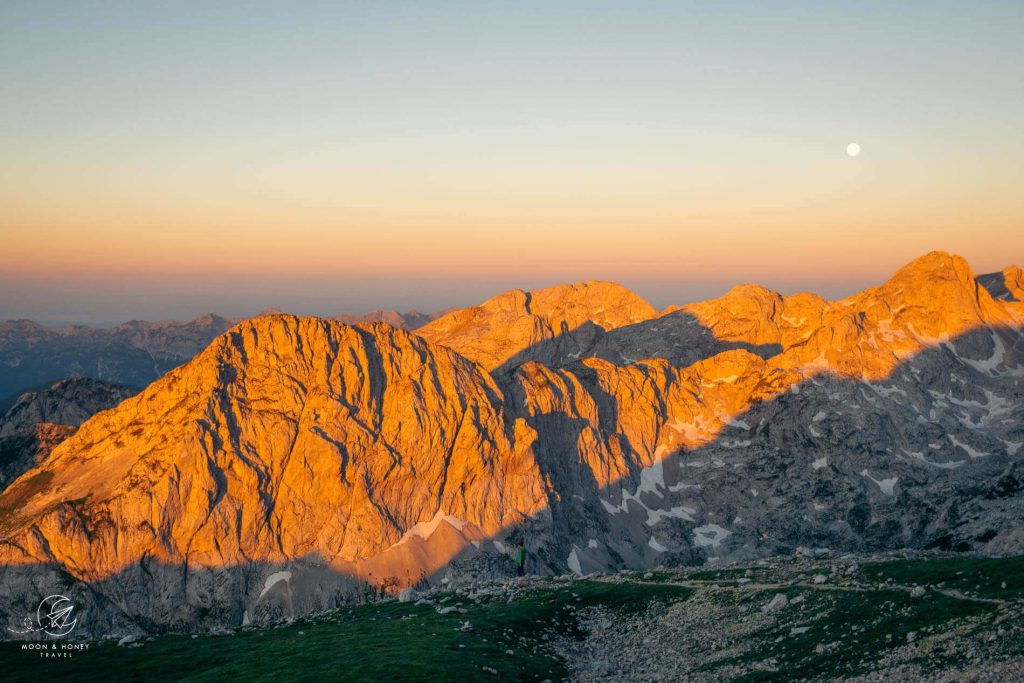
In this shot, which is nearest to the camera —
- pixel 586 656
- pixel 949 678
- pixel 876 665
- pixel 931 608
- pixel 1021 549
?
pixel 949 678

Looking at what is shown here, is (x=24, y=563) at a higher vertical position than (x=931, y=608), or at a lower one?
lower

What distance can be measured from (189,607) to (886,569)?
6559 inches

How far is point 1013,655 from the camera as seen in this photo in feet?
144

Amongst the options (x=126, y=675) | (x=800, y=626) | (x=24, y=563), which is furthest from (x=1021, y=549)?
(x=24, y=563)

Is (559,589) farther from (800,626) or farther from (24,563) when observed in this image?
(24,563)

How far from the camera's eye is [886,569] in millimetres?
75625

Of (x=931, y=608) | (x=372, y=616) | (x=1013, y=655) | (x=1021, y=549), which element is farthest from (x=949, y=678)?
(x=1021, y=549)

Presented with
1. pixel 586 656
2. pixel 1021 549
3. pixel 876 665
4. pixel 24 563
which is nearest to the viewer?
pixel 876 665

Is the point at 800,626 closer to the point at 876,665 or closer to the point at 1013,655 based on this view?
the point at 876,665

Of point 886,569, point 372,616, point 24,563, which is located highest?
point 886,569

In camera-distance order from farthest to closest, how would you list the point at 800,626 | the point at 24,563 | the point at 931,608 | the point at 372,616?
1. the point at 24,563
2. the point at 372,616
3. the point at 800,626
4. the point at 931,608

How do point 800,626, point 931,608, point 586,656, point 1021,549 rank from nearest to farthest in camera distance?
point 931,608 < point 800,626 < point 586,656 < point 1021,549

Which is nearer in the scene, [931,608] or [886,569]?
[931,608]

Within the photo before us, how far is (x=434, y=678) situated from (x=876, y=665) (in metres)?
28.1
